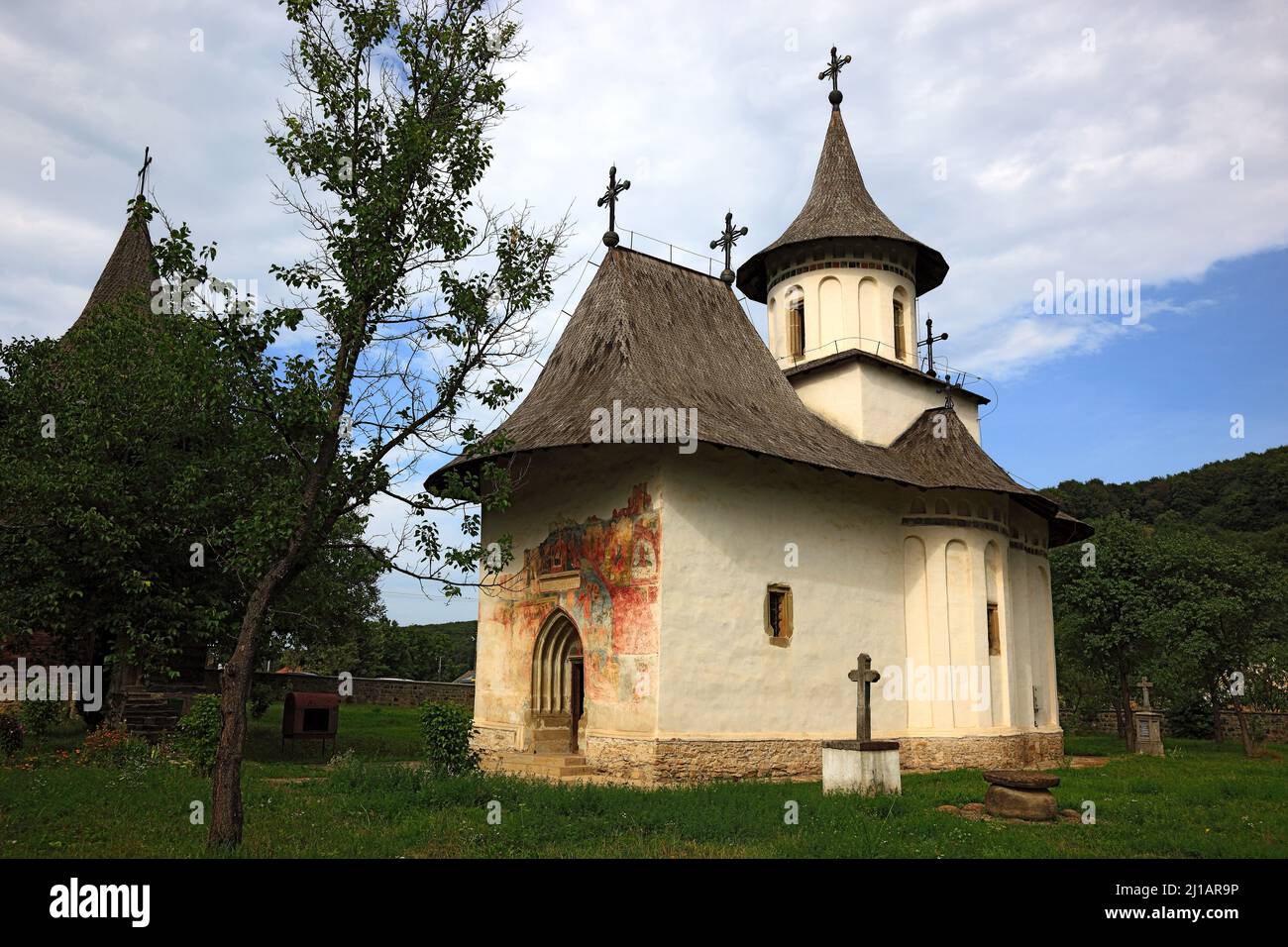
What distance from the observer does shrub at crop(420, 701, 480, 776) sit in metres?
13.3

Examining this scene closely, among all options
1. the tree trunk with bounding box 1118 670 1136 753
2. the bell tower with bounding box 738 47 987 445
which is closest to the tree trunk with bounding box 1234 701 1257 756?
the tree trunk with bounding box 1118 670 1136 753

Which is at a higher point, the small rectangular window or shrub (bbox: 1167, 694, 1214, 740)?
the small rectangular window

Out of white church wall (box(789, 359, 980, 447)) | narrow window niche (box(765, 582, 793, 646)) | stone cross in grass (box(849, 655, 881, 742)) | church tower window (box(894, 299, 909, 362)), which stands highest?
church tower window (box(894, 299, 909, 362))

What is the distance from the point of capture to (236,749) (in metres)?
7.92

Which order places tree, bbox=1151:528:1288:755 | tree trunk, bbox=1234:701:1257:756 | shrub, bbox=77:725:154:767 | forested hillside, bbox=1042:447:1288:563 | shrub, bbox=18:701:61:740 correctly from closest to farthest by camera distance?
1. shrub, bbox=77:725:154:767
2. shrub, bbox=18:701:61:740
3. tree trunk, bbox=1234:701:1257:756
4. tree, bbox=1151:528:1288:755
5. forested hillside, bbox=1042:447:1288:563

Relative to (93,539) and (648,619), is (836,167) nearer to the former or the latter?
(648,619)

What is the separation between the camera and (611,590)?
1453 centimetres

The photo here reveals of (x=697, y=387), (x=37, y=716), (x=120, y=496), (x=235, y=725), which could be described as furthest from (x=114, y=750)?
(x=697, y=387)

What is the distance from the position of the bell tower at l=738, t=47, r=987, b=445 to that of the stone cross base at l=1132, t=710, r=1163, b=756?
7.72 meters

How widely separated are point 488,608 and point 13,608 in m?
7.65

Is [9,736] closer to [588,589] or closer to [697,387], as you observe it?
[588,589]

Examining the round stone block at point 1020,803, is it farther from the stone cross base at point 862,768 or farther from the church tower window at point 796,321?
the church tower window at point 796,321

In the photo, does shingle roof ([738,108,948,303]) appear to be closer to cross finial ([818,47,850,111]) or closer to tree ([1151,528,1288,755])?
cross finial ([818,47,850,111])

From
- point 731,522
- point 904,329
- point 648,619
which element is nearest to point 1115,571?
point 904,329
